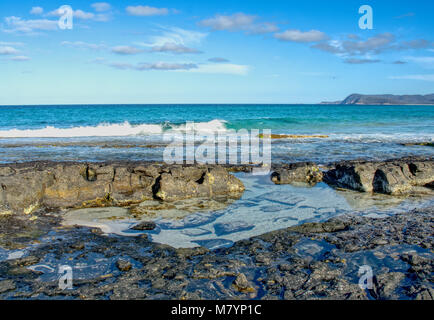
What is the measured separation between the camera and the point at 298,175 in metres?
10.8

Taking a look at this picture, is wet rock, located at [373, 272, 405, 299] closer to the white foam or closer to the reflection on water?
the reflection on water

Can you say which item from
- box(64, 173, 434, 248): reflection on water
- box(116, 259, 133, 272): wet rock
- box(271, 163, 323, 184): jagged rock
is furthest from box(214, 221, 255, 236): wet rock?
box(271, 163, 323, 184): jagged rock

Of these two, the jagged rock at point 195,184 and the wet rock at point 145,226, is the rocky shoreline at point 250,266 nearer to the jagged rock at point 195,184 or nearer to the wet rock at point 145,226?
the wet rock at point 145,226

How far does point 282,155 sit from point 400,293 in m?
11.7

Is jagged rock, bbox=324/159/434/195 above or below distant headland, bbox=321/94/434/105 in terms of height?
below

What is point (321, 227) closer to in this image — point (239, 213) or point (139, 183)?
point (239, 213)

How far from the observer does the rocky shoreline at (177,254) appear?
4289 millimetres

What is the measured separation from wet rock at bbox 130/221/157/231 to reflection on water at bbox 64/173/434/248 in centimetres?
12

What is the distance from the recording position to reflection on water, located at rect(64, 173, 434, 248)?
648 cm

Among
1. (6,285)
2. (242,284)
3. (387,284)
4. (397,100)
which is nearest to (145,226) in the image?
(6,285)

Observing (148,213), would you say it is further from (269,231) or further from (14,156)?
(14,156)

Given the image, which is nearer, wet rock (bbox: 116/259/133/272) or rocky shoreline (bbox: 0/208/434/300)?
rocky shoreline (bbox: 0/208/434/300)

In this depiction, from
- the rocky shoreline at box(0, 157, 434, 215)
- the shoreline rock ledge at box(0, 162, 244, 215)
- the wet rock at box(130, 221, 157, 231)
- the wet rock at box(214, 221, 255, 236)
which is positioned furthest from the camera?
the rocky shoreline at box(0, 157, 434, 215)
